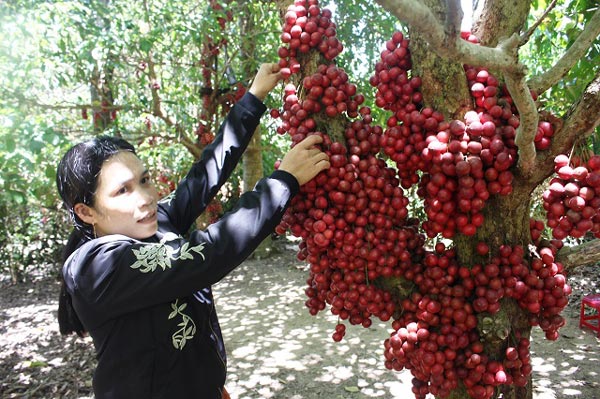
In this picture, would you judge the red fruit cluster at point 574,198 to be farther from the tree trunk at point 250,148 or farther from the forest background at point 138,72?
the tree trunk at point 250,148

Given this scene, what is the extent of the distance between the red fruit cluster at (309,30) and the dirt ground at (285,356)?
2.55 metres

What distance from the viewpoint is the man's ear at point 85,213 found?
1.61 m

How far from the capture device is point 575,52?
123 centimetres

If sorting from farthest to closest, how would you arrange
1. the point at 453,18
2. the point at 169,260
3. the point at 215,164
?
the point at 215,164 → the point at 169,260 → the point at 453,18

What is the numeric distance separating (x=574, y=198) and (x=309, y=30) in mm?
955

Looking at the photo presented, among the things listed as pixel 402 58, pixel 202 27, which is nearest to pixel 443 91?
pixel 402 58

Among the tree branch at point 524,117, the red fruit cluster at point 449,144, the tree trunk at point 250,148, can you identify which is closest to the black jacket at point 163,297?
the red fruit cluster at point 449,144

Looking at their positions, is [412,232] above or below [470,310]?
above

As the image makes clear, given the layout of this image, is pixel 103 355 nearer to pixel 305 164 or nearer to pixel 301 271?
pixel 305 164

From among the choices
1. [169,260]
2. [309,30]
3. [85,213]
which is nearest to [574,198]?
[309,30]

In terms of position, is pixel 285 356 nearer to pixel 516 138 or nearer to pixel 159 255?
pixel 159 255

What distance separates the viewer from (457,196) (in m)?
1.39

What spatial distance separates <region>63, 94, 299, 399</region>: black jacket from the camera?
4.65ft

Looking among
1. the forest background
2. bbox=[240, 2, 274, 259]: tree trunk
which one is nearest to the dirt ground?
the forest background
